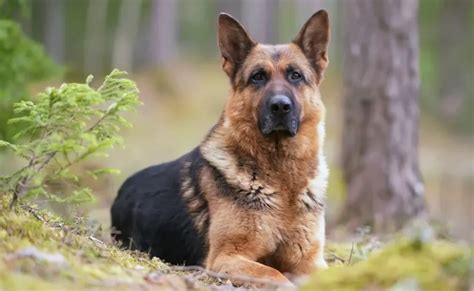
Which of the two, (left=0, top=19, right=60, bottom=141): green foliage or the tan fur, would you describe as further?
(left=0, top=19, right=60, bottom=141): green foliage

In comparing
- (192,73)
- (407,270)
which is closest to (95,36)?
(192,73)

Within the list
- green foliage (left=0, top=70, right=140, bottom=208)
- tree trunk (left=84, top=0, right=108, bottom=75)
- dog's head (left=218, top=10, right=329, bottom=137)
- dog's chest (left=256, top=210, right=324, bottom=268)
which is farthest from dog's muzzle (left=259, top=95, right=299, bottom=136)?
tree trunk (left=84, top=0, right=108, bottom=75)

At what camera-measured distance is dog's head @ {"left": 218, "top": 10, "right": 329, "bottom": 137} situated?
654 cm

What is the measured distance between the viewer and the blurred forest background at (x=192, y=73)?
21.5 metres

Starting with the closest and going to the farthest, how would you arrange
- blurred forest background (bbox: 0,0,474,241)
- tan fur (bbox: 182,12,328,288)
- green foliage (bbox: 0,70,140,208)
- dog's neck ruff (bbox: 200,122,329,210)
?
green foliage (bbox: 0,70,140,208) → tan fur (bbox: 182,12,328,288) → dog's neck ruff (bbox: 200,122,329,210) → blurred forest background (bbox: 0,0,474,241)

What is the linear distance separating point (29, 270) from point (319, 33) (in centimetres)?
393

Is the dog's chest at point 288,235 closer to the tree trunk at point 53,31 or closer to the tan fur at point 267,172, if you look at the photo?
the tan fur at point 267,172

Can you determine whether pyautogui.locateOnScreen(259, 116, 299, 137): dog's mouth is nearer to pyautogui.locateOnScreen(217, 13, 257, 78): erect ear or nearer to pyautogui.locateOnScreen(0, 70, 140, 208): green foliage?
pyautogui.locateOnScreen(217, 13, 257, 78): erect ear

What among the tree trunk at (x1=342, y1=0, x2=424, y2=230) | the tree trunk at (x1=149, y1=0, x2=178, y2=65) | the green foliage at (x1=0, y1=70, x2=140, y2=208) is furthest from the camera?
the tree trunk at (x1=149, y1=0, x2=178, y2=65)

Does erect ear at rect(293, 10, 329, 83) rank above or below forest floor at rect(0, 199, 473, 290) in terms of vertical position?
above

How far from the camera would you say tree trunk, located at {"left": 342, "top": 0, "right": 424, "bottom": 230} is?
10555 mm

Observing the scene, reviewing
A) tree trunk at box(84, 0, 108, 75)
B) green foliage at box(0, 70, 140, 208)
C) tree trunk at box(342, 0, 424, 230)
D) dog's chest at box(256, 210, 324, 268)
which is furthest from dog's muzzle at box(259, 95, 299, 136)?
tree trunk at box(84, 0, 108, 75)

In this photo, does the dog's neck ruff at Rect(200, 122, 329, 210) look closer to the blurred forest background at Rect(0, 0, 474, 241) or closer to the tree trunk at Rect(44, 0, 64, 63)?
the blurred forest background at Rect(0, 0, 474, 241)

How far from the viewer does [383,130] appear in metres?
10.7
